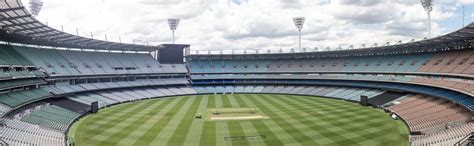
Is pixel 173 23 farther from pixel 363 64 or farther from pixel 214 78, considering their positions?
pixel 363 64

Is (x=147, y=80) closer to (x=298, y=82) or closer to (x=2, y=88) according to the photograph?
(x=298, y=82)

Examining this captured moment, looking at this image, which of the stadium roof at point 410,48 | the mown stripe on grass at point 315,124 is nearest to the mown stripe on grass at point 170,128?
the mown stripe on grass at point 315,124

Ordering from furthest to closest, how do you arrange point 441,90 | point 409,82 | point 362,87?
point 362,87, point 409,82, point 441,90

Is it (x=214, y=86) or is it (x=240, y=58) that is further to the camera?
(x=240, y=58)

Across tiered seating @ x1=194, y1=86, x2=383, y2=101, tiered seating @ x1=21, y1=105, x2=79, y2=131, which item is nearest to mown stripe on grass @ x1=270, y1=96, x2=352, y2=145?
tiered seating @ x1=194, y1=86, x2=383, y2=101

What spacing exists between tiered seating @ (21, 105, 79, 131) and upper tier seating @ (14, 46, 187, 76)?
49.5ft

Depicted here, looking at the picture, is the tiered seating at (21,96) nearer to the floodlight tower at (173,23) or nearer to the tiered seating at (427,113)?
the tiered seating at (427,113)

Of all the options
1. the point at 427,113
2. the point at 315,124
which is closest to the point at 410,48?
the point at 427,113

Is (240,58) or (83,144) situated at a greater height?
(240,58)

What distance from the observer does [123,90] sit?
78.3 m

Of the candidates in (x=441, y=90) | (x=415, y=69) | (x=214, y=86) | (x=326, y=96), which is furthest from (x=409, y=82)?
(x=214, y=86)

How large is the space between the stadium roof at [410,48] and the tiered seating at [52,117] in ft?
148

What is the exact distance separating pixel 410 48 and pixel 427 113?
76.5ft

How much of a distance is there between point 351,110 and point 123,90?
48367mm
